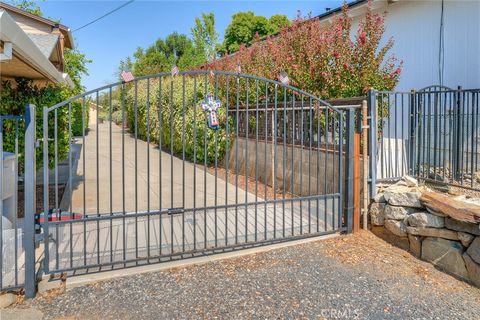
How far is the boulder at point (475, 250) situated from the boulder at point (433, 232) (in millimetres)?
192

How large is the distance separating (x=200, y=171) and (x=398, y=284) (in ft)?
22.5

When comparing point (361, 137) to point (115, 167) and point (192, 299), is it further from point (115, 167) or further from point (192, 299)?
point (115, 167)

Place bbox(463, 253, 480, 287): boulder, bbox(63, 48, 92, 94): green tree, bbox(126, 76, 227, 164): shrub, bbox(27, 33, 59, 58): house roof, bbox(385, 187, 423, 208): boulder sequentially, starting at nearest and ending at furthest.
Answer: bbox(463, 253, 480, 287): boulder < bbox(385, 187, 423, 208): boulder < bbox(27, 33, 59, 58): house roof < bbox(126, 76, 227, 164): shrub < bbox(63, 48, 92, 94): green tree

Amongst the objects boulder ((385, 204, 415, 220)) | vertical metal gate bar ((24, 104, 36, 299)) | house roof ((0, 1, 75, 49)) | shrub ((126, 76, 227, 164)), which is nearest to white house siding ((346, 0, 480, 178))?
boulder ((385, 204, 415, 220))

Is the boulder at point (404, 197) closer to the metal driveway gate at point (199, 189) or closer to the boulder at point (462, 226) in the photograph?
the boulder at point (462, 226)

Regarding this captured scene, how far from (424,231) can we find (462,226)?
42 cm

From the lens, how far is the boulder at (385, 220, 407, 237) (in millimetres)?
4117

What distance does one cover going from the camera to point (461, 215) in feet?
11.3

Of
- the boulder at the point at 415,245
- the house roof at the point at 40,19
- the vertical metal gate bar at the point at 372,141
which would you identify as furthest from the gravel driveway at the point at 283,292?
the house roof at the point at 40,19

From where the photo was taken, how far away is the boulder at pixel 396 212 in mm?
4129

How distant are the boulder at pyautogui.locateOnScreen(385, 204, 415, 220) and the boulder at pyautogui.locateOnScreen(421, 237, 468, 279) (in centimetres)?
38

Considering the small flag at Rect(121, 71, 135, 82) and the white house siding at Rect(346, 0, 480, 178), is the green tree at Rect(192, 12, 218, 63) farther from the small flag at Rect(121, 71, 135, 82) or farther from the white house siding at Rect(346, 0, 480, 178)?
the small flag at Rect(121, 71, 135, 82)

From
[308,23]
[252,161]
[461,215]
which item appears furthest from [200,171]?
[461,215]

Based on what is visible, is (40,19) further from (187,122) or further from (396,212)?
(396,212)
